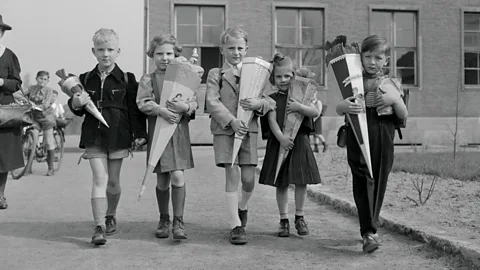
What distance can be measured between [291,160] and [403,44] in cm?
1503

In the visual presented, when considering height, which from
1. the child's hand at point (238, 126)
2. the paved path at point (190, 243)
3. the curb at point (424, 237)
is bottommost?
the paved path at point (190, 243)

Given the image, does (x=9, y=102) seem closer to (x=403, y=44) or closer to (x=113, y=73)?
(x=113, y=73)

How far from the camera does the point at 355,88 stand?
4746 millimetres


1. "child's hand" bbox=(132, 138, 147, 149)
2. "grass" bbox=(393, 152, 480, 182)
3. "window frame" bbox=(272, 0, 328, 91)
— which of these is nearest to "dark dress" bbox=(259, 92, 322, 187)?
"child's hand" bbox=(132, 138, 147, 149)

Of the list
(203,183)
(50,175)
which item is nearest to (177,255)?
(203,183)

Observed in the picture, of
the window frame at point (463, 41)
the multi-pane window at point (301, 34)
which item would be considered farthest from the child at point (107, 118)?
the window frame at point (463, 41)

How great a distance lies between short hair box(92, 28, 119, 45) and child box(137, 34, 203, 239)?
346 millimetres

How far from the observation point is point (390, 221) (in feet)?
18.0

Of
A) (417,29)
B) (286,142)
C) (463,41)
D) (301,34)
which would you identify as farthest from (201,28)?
(286,142)

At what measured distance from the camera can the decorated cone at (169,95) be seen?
5.14 meters

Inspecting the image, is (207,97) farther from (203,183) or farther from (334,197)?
(203,183)

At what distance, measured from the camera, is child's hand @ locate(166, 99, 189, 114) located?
5145 mm

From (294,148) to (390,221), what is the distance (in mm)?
1091

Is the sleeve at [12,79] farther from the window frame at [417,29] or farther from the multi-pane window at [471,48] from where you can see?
the multi-pane window at [471,48]
